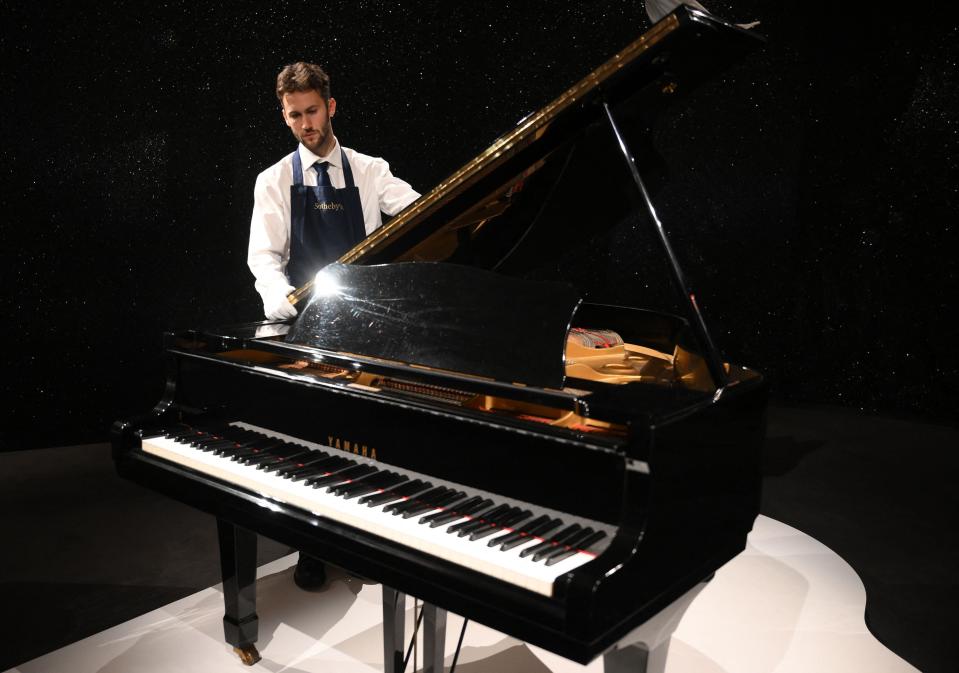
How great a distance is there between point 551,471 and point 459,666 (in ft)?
4.07

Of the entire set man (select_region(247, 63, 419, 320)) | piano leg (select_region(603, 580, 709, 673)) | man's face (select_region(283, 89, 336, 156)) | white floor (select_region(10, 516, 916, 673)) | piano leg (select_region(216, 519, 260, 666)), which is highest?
man's face (select_region(283, 89, 336, 156))

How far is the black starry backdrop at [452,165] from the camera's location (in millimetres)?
3998

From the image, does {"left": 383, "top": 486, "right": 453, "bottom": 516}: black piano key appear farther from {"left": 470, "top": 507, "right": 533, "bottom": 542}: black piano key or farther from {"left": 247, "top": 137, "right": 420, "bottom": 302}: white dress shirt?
{"left": 247, "top": 137, "right": 420, "bottom": 302}: white dress shirt

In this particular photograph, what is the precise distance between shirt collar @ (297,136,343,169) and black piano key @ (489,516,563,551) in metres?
2.27

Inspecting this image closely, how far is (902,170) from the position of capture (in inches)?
179

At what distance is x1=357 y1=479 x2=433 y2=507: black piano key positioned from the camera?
1622mm

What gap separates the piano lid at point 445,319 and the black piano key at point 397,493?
0.27 metres

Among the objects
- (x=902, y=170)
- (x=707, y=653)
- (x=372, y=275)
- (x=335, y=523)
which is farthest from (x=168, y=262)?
(x=902, y=170)

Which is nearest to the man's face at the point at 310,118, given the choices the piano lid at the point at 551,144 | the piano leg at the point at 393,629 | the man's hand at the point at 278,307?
the man's hand at the point at 278,307

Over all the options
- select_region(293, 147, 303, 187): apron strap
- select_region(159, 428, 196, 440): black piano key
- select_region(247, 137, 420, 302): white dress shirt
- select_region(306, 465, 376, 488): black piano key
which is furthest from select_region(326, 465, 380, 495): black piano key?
select_region(293, 147, 303, 187): apron strap

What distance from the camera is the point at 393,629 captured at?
1.95m

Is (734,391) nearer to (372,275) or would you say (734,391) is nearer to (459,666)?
(372,275)

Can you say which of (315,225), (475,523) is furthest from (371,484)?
(315,225)

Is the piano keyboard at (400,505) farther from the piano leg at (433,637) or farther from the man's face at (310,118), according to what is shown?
the man's face at (310,118)
